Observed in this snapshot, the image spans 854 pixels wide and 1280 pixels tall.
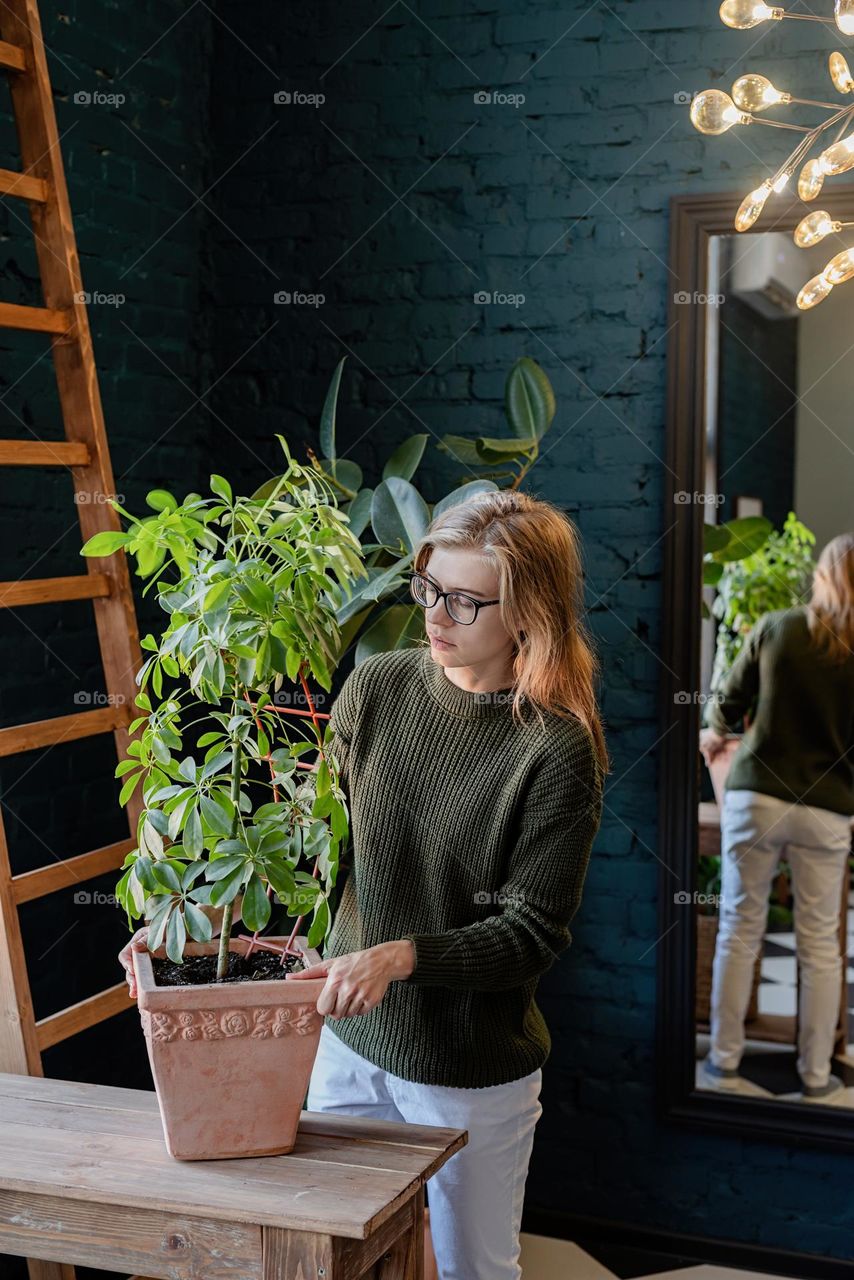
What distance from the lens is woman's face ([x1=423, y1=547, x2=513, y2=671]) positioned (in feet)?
5.57

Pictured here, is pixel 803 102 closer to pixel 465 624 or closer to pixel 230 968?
pixel 465 624

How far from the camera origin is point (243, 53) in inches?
119

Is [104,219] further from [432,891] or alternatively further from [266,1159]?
[266,1159]

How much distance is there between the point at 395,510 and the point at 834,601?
37.4 inches

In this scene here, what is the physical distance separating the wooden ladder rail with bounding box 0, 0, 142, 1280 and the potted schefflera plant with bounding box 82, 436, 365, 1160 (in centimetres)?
54

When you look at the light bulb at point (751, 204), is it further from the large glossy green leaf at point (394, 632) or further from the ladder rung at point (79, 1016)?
the ladder rung at point (79, 1016)

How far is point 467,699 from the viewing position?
1798 mm

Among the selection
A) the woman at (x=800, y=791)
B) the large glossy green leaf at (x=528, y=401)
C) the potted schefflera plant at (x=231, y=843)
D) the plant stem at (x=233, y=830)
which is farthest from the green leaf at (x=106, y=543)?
the woman at (x=800, y=791)

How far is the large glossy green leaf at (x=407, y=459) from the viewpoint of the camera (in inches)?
99.7

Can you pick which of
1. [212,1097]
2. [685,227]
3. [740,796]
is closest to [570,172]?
[685,227]

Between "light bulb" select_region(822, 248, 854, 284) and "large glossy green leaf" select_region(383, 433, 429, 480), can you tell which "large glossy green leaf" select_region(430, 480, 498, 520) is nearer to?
"large glossy green leaf" select_region(383, 433, 429, 480)

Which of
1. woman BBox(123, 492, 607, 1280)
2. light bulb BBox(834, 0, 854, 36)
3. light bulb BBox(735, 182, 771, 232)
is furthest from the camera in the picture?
woman BBox(123, 492, 607, 1280)

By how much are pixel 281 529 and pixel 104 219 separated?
1.47m

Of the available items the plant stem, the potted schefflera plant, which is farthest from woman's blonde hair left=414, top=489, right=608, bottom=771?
the plant stem
